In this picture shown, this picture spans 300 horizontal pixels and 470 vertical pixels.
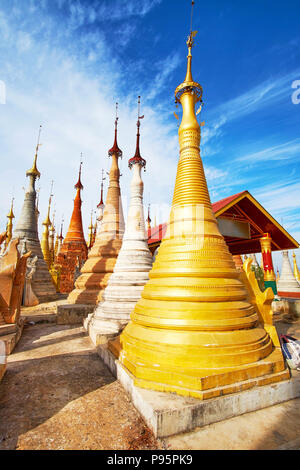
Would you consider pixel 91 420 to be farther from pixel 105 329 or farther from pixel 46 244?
pixel 46 244

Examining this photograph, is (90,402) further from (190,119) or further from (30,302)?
(30,302)

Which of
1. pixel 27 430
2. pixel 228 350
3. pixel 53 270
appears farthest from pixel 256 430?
pixel 53 270

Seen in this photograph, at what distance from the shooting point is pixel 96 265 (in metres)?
10.7

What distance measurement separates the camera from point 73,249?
2003cm

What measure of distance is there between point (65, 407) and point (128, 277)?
4.55m

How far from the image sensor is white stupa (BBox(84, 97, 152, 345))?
719 centimetres

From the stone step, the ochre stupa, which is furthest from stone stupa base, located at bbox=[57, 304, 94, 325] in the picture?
the stone step

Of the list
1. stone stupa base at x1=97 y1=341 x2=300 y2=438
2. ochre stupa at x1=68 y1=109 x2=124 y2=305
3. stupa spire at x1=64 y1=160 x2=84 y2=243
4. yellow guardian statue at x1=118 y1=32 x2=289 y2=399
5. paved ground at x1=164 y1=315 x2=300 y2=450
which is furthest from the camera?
stupa spire at x1=64 y1=160 x2=84 y2=243

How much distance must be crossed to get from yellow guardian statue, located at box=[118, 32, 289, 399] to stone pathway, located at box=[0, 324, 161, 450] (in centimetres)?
53

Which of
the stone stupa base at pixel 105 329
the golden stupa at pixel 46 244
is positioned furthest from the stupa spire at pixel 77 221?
the stone stupa base at pixel 105 329

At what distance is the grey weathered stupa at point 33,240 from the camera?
13.9 metres

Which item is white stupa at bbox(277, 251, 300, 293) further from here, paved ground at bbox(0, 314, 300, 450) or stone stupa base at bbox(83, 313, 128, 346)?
paved ground at bbox(0, 314, 300, 450)

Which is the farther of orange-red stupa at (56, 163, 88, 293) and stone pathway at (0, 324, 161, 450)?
orange-red stupa at (56, 163, 88, 293)
